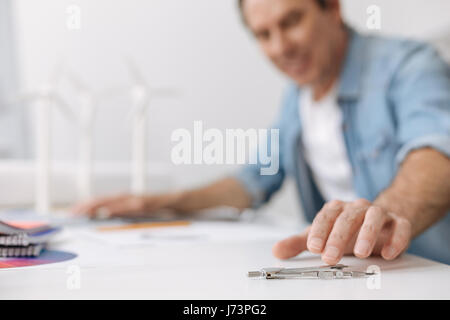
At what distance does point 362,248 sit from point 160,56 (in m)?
0.90

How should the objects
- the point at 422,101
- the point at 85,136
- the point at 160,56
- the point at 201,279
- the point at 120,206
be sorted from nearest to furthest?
the point at 201,279 → the point at 422,101 → the point at 120,206 → the point at 85,136 → the point at 160,56

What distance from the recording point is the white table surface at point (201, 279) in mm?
232

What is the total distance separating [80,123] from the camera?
34.6 inches

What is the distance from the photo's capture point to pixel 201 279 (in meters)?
0.27

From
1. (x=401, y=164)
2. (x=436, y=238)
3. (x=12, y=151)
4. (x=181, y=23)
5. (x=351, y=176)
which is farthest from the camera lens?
(x=12, y=151)

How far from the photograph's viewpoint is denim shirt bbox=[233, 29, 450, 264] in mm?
591

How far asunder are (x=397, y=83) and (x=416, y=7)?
1.08 feet

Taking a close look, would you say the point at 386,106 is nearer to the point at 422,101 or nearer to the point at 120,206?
the point at 422,101

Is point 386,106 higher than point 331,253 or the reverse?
higher

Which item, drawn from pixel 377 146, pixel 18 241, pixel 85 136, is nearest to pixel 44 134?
pixel 85 136

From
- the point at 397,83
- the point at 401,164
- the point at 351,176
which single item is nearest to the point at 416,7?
the point at 397,83

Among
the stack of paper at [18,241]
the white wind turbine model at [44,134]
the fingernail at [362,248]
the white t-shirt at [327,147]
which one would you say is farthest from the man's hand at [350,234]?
the white wind turbine model at [44,134]

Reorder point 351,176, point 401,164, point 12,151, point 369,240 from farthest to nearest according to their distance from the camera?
point 12,151 → point 351,176 → point 401,164 → point 369,240

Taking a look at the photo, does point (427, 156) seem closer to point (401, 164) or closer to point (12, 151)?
point (401, 164)
